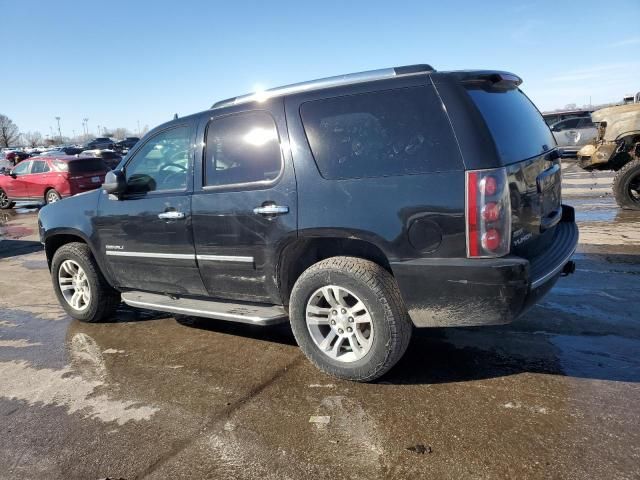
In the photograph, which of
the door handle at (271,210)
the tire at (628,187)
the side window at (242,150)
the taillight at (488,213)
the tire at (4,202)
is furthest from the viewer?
the tire at (4,202)

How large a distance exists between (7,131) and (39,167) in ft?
263

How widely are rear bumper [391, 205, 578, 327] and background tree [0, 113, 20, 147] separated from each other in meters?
86.3

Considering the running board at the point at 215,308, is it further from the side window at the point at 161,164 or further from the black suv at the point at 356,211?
the side window at the point at 161,164

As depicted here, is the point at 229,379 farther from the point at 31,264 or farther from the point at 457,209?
the point at 31,264

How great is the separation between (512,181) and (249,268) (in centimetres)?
190

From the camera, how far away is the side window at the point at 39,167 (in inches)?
608

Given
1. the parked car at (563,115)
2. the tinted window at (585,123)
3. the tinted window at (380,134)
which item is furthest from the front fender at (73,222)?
the tinted window at (585,123)

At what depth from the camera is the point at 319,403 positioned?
10.2 ft

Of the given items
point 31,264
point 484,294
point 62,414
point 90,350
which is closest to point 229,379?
point 62,414

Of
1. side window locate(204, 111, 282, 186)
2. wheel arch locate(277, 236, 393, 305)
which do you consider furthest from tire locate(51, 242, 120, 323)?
wheel arch locate(277, 236, 393, 305)

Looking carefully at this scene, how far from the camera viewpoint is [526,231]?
9.95 feet

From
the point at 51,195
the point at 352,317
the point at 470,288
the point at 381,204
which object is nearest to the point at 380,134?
the point at 381,204

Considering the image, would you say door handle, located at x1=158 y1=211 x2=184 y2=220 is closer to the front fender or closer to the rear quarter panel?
the front fender

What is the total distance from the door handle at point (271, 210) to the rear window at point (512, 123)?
1.39 meters
